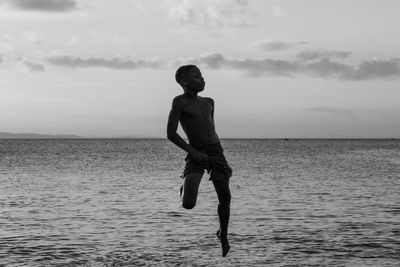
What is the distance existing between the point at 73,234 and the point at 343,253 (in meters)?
9.87

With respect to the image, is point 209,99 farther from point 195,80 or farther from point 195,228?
point 195,228

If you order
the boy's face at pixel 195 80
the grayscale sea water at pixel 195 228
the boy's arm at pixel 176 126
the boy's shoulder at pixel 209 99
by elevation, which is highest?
the boy's face at pixel 195 80

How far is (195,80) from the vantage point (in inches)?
399

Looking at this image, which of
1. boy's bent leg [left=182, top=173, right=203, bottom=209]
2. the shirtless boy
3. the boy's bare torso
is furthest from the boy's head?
boy's bent leg [left=182, top=173, right=203, bottom=209]

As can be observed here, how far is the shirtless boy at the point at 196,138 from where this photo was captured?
10.1 m

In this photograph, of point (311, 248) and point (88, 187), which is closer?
point (311, 248)

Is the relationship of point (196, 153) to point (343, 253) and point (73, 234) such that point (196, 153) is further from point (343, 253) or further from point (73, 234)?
point (73, 234)

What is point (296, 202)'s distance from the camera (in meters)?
38.4

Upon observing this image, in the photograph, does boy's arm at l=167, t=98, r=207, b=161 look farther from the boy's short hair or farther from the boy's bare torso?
the boy's short hair

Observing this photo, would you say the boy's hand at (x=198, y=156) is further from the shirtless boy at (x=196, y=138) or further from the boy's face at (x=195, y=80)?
the boy's face at (x=195, y=80)

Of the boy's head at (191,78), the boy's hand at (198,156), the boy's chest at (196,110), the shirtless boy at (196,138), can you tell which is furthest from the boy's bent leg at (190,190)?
the boy's head at (191,78)

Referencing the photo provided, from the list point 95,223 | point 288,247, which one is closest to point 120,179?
point 95,223

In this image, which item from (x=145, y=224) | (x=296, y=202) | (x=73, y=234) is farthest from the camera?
(x=296, y=202)

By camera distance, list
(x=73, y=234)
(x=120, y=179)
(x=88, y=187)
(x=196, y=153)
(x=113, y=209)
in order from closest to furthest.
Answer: (x=196, y=153) → (x=73, y=234) → (x=113, y=209) → (x=88, y=187) → (x=120, y=179)
